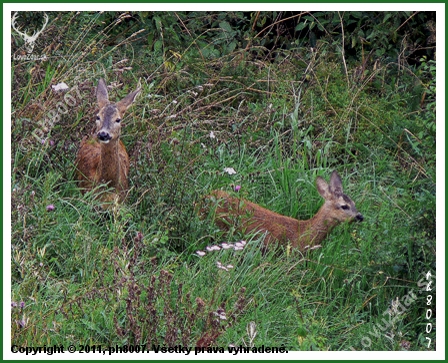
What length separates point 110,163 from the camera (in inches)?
281

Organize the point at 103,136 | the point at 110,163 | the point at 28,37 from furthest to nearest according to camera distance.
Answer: the point at 28,37 < the point at 110,163 < the point at 103,136

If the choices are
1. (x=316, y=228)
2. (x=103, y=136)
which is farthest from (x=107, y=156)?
(x=316, y=228)

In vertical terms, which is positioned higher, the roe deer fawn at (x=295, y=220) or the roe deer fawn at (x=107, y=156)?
the roe deer fawn at (x=107, y=156)

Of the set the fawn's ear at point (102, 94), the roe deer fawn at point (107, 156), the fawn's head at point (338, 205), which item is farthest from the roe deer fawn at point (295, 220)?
the fawn's ear at point (102, 94)

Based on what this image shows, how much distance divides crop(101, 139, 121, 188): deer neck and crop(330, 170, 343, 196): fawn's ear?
1.57 m

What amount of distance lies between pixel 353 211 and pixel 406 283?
1092mm

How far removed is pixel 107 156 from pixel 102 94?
46cm

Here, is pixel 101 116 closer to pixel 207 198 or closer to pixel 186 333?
pixel 207 198

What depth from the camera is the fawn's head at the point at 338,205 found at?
723cm

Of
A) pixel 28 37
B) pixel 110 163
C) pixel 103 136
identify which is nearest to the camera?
pixel 103 136

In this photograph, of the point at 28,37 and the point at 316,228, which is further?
the point at 28,37

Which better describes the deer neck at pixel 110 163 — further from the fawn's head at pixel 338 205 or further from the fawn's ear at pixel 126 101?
the fawn's head at pixel 338 205

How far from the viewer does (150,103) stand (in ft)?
25.9

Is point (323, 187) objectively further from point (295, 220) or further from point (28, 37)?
point (28, 37)
